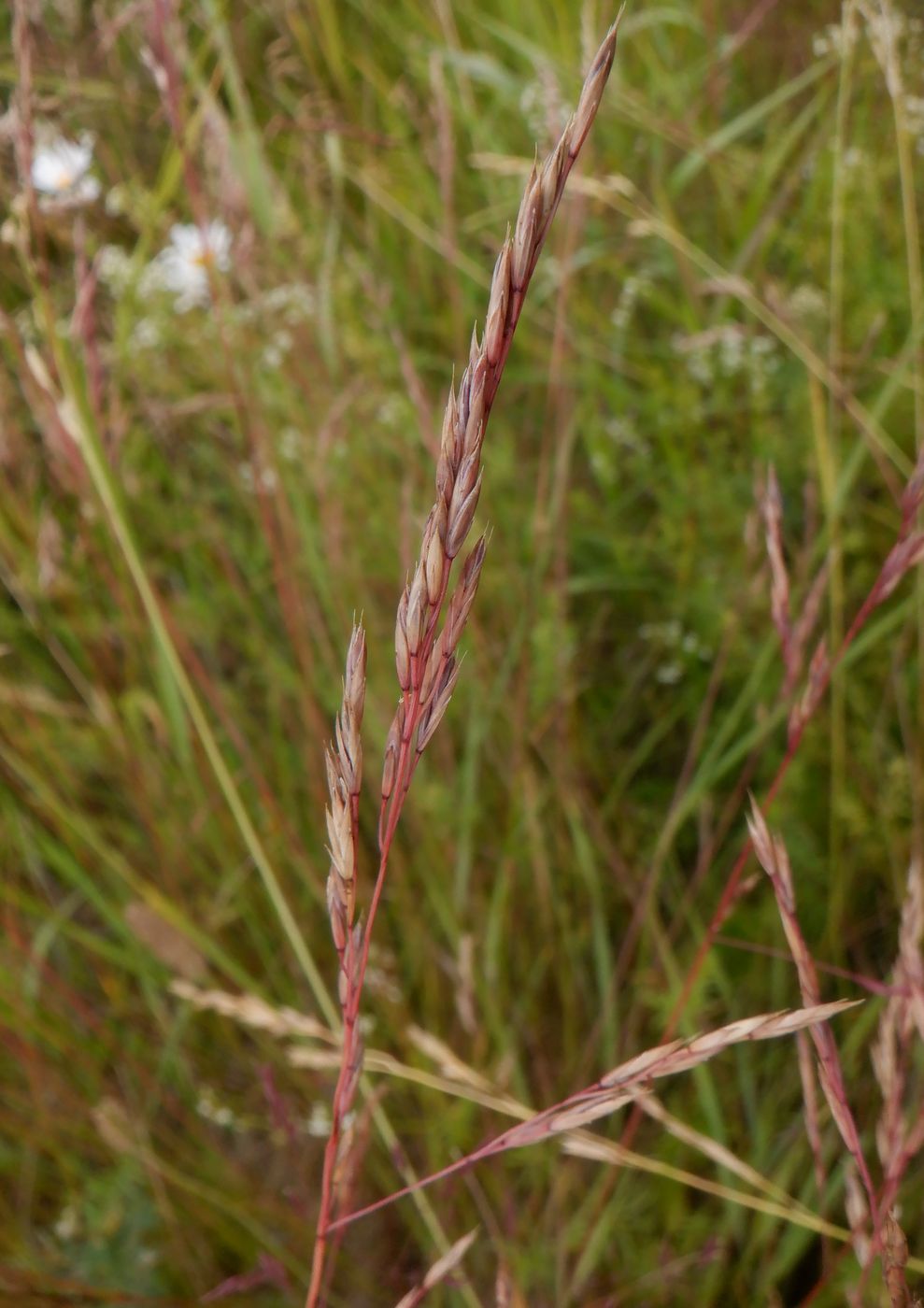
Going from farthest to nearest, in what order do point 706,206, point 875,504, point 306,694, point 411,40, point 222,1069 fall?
1. point 411,40
2. point 706,206
3. point 875,504
4. point 222,1069
5. point 306,694

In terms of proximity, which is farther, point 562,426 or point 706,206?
point 706,206

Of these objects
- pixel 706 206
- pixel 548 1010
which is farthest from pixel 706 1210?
pixel 706 206

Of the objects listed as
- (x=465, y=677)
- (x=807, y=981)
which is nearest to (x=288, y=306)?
(x=465, y=677)

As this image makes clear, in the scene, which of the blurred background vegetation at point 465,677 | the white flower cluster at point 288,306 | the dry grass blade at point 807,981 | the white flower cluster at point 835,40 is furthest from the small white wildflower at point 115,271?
the dry grass blade at point 807,981

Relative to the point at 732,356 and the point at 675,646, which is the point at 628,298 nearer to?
the point at 732,356

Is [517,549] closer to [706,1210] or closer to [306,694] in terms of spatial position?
[306,694]

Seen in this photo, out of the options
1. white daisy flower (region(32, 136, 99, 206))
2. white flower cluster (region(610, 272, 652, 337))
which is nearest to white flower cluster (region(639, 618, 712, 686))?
white flower cluster (region(610, 272, 652, 337))

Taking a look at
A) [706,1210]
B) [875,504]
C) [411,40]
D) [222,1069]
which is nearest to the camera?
[706,1210]

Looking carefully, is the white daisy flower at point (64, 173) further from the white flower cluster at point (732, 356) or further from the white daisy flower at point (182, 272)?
the white flower cluster at point (732, 356)
